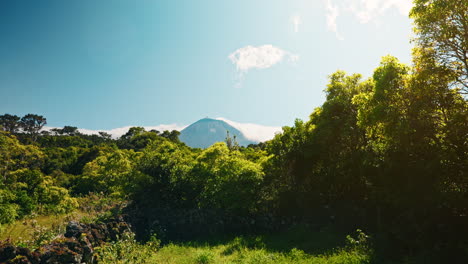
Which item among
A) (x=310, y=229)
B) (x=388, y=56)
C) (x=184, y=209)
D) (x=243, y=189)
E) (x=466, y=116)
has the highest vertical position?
(x=388, y=56)

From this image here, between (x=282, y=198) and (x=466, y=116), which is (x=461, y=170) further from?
(x=282, y=198)

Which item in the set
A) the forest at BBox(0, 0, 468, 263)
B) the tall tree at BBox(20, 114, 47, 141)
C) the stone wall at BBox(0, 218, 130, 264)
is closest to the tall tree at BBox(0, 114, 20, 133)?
the tall tree at BBox(20, 114, 47, 141)

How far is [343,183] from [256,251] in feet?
30.6

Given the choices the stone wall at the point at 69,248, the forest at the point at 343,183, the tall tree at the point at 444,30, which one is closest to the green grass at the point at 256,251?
the forest at the point at 343,183

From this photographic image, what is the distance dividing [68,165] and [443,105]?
68168 millimetres

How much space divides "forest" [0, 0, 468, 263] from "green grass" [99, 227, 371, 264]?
0.11 meters

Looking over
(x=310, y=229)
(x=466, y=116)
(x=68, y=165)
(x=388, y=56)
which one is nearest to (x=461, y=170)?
(x=466, y=116)

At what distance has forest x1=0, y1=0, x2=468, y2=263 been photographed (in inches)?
387

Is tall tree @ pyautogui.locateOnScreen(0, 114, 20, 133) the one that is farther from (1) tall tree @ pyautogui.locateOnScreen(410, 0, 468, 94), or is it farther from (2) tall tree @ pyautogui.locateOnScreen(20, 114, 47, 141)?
(1) tall tree @ pyautogui.locateOnScreen(410, 0, 468, 94)

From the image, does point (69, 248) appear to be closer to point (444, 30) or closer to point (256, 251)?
point (256, 251)

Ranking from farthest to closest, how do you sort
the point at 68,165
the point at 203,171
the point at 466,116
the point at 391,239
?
the point at 68,165 → the point at 203,171 → the point at 391,239 → the point at 466,116

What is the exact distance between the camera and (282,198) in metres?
19.8

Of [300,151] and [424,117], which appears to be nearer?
[424,117]

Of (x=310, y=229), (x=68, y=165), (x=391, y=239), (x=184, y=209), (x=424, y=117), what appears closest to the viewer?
(x=424, y=117)
